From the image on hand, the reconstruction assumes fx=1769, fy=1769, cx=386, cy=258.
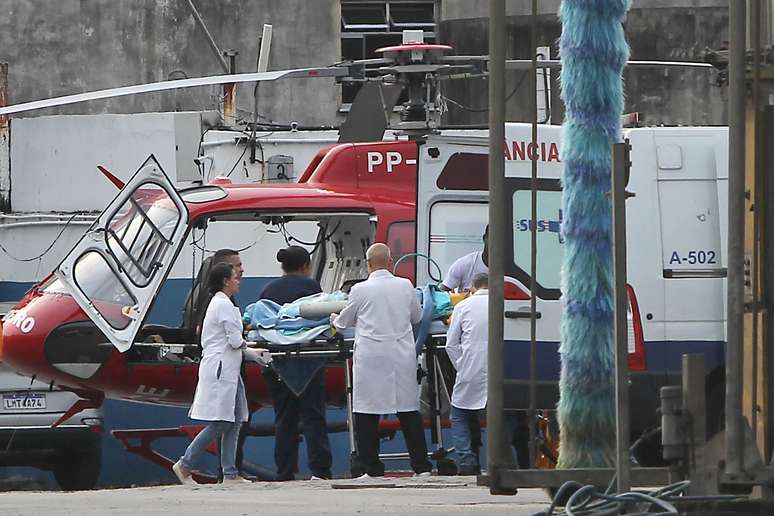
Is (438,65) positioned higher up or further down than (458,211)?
higher up

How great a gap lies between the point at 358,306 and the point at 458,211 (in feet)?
5.33

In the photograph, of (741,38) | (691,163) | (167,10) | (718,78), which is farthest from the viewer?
(167,10)

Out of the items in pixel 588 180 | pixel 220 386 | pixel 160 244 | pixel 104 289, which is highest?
pixel 588 180

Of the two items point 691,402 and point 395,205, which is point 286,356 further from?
point 691,402

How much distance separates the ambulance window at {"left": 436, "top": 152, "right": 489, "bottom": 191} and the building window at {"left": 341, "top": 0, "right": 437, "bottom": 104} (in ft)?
44.2

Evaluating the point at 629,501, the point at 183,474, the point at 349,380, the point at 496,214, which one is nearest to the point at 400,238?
the point at 349,380

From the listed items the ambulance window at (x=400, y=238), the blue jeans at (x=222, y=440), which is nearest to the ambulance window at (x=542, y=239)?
the blue jeans at (x=222, y=440)

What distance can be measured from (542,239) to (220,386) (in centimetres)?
277

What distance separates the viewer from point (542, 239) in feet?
33.8

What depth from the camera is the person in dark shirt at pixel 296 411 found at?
39.8ft

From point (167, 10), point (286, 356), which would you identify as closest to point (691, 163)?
point (286, 356)

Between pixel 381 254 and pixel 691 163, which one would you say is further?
pixel 381 254

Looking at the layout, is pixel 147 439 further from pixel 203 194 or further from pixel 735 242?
pixel 735 242

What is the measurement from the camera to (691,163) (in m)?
10.8
